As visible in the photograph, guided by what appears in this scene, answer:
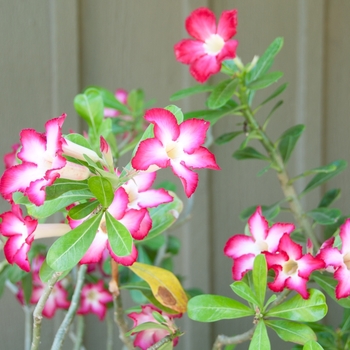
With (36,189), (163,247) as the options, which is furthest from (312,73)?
(36,189)

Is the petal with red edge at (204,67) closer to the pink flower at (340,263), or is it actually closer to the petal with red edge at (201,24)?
the petal with red edge at (201,24)

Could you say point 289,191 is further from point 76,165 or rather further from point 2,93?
point 2,93

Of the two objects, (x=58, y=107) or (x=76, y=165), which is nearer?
(x=76, y=165)

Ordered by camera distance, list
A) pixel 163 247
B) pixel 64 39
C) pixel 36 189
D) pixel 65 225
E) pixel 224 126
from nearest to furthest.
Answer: pixel 36 189 → pixel 65 225 → pixel 163 247 → pixel 64 39 → pixel 224 126

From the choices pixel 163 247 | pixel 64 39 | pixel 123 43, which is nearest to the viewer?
pixel 163 247

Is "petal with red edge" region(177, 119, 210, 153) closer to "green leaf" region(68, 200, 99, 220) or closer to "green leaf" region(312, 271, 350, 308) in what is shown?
"green leaf" region(68, 200, 99, 220)

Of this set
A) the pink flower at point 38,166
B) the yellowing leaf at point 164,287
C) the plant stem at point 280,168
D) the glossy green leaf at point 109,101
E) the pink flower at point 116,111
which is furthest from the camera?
the pink flower at point 116,111

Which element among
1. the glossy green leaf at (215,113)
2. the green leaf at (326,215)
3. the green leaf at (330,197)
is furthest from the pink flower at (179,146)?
the green leaf at (330,197)
